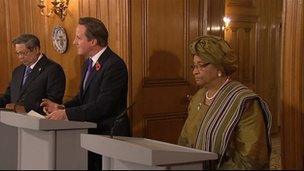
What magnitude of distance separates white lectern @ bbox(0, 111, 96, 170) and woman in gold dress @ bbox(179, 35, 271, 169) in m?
0.60

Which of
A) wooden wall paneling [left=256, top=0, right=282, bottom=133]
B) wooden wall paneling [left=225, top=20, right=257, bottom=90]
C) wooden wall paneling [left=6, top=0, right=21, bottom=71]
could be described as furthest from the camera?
wooden wall paneling [left=256, top=0, right=282, bottom=133]

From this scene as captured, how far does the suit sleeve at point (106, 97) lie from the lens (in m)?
2.53

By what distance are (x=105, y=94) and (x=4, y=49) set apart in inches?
127

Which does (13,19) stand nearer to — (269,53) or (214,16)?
(214,16)

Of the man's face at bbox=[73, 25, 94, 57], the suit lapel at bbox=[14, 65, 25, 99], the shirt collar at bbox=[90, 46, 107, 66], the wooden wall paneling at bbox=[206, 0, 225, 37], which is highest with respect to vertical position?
the wooden wall paneling at bbox=[206, 0, 225, 37]

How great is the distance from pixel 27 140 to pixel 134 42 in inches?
86.4

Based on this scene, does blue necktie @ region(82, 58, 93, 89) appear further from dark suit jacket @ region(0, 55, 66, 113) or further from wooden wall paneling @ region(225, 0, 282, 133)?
wooden wall paneling @ region(225, 0, 282, 133)

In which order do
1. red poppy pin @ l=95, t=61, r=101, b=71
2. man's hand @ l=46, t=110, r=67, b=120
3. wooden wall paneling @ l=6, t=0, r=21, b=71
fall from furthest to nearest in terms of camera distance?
wooden wall paneling @ l=6, t=0, r=21, b=71 → red poppy pin @ l=95, t=61, r=101, b=71 → man's hand @ l=46, t=110, r=67, b=120

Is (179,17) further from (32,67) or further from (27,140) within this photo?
(27,140)

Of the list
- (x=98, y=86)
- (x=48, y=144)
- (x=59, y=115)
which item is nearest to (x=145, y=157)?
(x=48, y=144)

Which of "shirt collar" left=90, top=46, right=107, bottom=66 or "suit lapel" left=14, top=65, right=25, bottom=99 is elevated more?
"shirt collar" left=90, top=46, right=107, bottom=66

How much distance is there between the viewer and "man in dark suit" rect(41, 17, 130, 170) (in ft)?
8.33

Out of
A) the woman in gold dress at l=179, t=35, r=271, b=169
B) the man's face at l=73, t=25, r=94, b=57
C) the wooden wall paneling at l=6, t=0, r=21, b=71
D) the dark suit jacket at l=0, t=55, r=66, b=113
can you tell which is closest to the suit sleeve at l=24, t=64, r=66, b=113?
the dark suit jacket at l=0, t=55, r=66, b=113

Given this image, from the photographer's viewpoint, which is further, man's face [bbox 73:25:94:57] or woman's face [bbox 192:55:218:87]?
man's face [bbox 73:25:94:57]
